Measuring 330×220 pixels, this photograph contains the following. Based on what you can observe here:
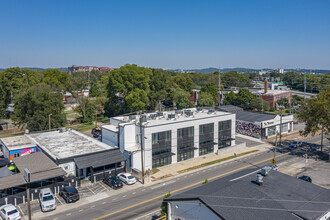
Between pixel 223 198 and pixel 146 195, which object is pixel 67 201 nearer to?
pixel 146 195

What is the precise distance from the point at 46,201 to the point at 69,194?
2.34 meters

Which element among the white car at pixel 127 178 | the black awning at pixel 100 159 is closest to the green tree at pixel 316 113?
the white car at pixel 127 178

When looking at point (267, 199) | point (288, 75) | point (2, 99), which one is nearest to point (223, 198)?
point (267, 199)

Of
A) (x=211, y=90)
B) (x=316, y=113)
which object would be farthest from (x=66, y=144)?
(x=211, y=90)

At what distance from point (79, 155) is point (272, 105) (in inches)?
3095

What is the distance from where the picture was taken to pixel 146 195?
94.6ft

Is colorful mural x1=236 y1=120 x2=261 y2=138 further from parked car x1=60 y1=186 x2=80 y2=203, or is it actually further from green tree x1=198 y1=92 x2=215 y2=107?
parked car x1=60 y1=186 x2=80 y2=203

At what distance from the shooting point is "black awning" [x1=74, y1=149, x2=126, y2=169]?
31453mm

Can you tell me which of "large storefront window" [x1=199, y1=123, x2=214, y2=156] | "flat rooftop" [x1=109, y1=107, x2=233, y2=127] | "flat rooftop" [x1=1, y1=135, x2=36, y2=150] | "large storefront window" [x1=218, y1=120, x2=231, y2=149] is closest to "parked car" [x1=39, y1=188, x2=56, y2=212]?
"flat rooftop" [x1=1, y1=135, x2=36, y2=150]

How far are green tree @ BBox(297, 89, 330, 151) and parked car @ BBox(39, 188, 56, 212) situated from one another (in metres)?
38.3

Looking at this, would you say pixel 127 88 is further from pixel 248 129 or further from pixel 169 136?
pixel 169 136

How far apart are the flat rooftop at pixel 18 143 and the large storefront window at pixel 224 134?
98.1ft

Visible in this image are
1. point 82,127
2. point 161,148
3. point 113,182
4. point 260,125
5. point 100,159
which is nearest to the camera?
point 113,182

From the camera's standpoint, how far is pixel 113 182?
30703 mm
